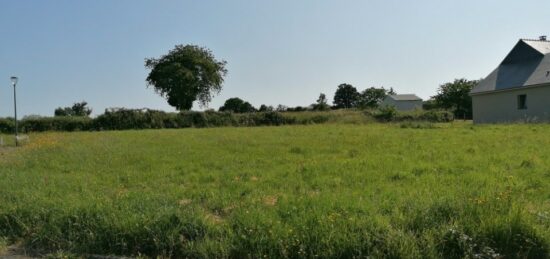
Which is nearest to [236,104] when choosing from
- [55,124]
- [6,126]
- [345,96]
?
[345,96]

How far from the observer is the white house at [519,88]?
28795 mm

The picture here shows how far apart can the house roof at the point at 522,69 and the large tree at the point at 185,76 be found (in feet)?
120

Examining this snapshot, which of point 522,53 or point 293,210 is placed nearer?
point 293,210

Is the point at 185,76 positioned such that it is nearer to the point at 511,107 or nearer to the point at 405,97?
the point at 511,107

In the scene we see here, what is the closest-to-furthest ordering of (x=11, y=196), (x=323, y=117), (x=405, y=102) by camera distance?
(x=11, y=196), (x=323, y=117), (x=405, y=102)

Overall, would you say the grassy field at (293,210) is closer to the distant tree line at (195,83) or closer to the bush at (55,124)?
the bush at (55,124)

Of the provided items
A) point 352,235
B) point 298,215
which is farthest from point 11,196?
Answer: point 352,235

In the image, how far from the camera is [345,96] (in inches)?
4035

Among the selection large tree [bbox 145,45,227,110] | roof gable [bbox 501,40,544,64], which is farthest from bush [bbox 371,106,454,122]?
large tree [bbox 145,45,227,110]

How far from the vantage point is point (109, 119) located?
38.3 m

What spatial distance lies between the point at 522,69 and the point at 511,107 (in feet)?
10.0

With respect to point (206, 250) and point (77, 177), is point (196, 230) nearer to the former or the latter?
point (206, 250)

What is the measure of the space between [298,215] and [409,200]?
1.50 metres

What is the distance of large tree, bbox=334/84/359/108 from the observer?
102 m
